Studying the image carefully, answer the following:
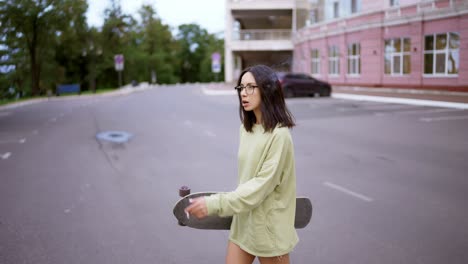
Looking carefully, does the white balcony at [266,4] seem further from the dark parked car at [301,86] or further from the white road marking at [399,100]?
the white road marking at [399,100]

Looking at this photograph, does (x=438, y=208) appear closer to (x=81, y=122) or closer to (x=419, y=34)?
(x=81, y=122)

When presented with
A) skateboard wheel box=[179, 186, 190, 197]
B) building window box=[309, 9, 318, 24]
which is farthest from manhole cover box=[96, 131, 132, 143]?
building window box=[309, 9, 318, 24]

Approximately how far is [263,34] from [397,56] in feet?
80.3

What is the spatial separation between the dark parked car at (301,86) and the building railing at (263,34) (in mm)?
23346

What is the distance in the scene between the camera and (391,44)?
35.1m

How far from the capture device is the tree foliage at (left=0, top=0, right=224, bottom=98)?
46562 mm

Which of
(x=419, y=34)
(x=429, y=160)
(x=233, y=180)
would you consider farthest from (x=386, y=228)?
(x=419, y=34)

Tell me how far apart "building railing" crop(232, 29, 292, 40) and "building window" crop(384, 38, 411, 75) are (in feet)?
70.5

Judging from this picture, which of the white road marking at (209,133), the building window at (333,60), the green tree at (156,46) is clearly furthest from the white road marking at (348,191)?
the green tree at (156,46)

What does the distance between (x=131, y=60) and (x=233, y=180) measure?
79.7m

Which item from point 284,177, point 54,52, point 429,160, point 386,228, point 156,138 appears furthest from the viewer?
point 54,52

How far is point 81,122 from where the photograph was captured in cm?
1980

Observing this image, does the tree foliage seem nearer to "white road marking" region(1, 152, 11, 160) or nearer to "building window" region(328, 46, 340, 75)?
"building window" region(328, 46, 340, 75)

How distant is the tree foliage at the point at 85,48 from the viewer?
4656 centimetres
